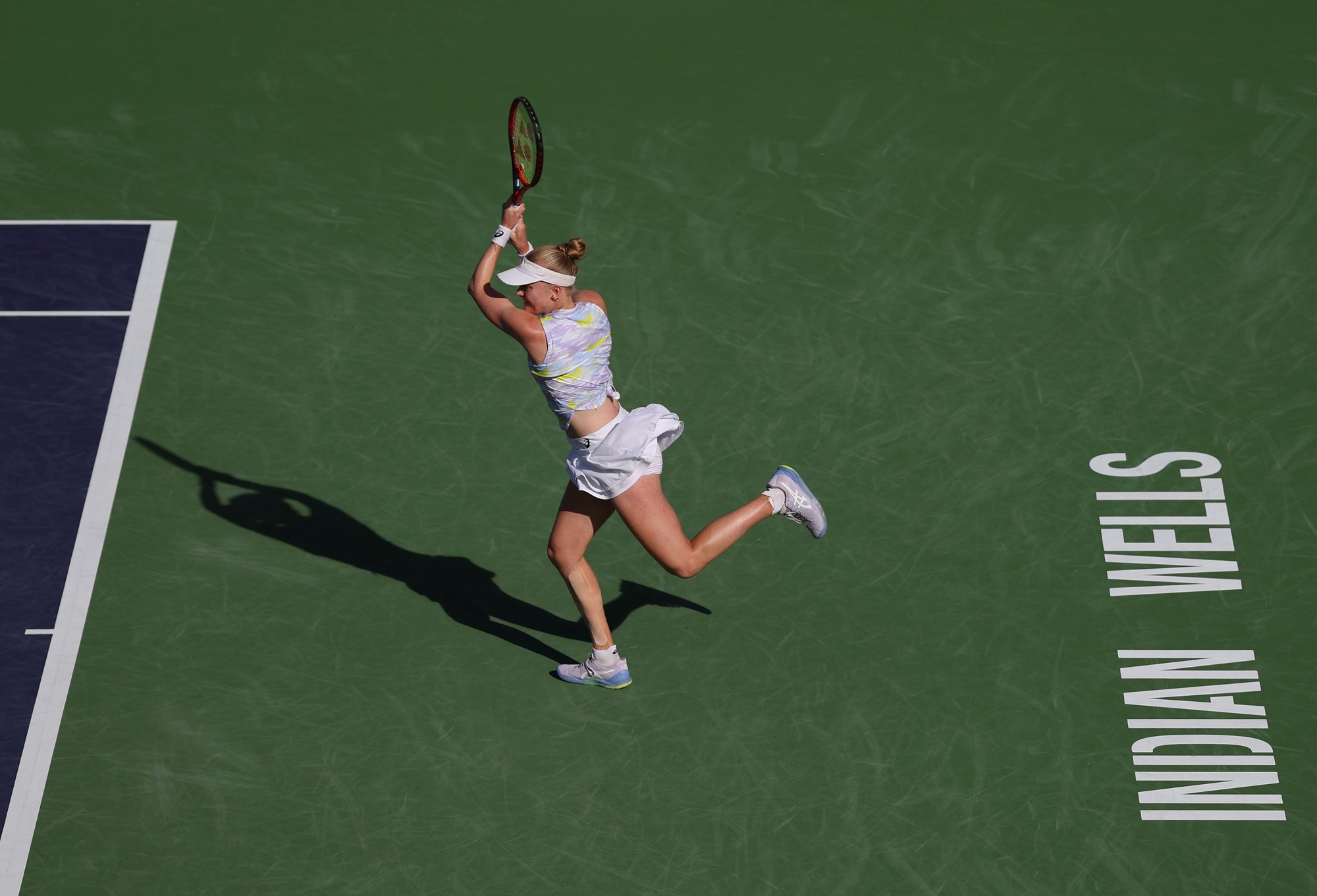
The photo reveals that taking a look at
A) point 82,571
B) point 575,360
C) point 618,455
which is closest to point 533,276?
point 575,360

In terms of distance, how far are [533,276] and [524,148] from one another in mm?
1116

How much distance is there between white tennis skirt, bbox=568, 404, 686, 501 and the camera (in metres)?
7.22

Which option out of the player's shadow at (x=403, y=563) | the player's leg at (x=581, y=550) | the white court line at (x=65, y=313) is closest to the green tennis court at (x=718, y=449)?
the player's shadow at (x=403, y=563)

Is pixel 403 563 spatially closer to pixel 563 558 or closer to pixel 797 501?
pixel 563 558

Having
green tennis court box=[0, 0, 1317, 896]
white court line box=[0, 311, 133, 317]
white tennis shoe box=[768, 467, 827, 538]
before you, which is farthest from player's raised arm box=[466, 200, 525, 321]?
white court line box=[0, 311, 133, 317]

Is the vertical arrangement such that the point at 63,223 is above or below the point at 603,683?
above

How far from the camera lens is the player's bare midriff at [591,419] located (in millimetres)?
7215

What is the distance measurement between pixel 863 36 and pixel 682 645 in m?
5.94

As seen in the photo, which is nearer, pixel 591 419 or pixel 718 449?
pixel 591 419

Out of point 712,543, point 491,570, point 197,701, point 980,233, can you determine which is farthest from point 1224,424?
point 197,701

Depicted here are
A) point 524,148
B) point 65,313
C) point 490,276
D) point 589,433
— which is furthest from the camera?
point 65,313

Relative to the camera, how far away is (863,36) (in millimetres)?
12133

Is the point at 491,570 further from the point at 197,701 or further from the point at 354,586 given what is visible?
the point at 197,701

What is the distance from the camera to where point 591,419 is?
23.7ft
